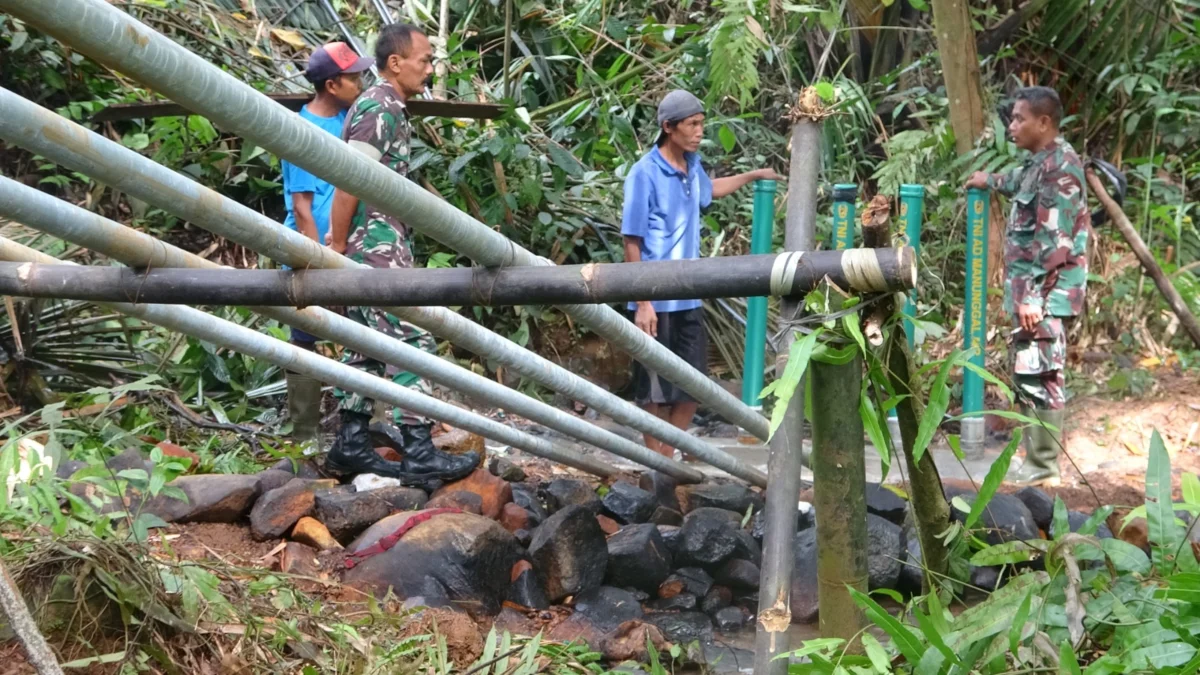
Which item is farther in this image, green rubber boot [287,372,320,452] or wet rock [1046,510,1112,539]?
green rubber boot [287,372,320,452]

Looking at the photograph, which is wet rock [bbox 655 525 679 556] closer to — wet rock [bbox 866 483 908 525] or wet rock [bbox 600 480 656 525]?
wet rock [bbox 600 480 656 525]

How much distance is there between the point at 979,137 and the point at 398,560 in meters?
4.15

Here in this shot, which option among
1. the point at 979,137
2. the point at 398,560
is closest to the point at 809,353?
the point at 398,560

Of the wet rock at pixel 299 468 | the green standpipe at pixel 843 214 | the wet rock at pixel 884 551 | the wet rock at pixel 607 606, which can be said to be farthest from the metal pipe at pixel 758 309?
the wet rock at pixel 299 468

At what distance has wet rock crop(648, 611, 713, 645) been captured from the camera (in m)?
3.83

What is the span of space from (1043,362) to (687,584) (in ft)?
6.93

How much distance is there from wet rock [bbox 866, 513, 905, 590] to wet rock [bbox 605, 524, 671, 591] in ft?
2.42

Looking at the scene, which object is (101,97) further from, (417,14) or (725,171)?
(725,171)

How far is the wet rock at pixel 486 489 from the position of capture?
4.41 meters

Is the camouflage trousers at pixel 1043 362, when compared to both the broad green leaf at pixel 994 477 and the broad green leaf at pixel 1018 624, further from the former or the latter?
the broad green leaf at pixel 1018 624

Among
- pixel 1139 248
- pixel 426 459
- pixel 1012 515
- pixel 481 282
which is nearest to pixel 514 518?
pixel 426 459

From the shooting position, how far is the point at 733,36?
19.0 feet

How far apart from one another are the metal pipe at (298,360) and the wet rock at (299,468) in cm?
91

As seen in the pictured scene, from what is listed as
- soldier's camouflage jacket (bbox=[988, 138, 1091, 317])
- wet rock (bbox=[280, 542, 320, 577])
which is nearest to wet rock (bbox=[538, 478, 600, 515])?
wet rock (bbox=[280, 542, 320, 577])
